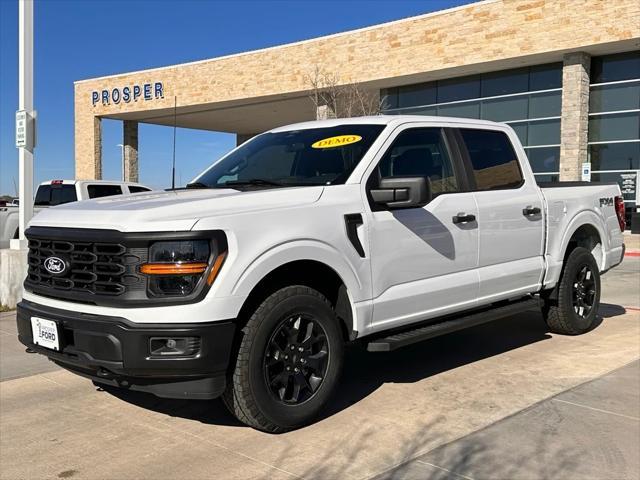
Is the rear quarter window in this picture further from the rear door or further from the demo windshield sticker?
the rear door

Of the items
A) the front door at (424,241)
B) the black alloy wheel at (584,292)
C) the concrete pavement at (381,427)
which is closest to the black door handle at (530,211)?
the front door at (424,241)

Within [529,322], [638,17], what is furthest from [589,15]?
[529,322]

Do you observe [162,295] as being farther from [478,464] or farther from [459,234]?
[459,234]

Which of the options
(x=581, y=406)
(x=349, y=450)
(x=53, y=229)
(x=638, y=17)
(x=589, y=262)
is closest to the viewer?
(x=349, y=450)

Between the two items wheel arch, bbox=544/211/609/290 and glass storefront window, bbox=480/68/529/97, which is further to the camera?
glass storefront window, bbox=480/68/529/97

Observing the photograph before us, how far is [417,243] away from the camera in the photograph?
4.57m

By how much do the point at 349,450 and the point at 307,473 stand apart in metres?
0.37

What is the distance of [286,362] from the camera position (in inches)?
→ 154

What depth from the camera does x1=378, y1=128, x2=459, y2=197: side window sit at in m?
4.72

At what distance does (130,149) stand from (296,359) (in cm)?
3825

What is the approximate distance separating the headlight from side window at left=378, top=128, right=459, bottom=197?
1.60 m

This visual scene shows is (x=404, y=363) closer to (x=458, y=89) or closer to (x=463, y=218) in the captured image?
(x=463, y=218)

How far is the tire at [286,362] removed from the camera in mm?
3674

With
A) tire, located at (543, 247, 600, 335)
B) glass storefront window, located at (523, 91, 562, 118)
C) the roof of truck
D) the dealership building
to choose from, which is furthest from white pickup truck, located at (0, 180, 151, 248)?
glass storefront window, located at (523, 91, 562, 118)
